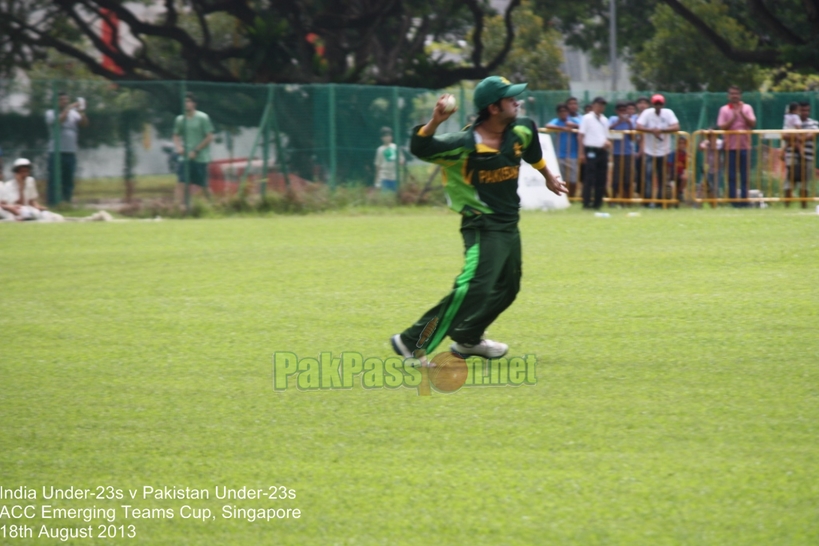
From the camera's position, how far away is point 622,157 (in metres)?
19.4

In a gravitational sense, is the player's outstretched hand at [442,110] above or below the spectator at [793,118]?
below

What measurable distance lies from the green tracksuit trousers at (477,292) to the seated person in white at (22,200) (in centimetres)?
1372

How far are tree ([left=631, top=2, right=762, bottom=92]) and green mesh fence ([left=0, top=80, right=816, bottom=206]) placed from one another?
1376 cm

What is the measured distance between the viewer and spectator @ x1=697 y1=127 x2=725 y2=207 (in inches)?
752

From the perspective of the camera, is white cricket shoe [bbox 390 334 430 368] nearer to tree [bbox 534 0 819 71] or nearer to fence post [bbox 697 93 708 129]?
fence post [bbox 697 93 708 129]

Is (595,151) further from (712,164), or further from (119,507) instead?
(119,507)

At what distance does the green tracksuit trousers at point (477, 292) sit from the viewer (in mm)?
6836

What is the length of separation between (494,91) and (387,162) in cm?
1534

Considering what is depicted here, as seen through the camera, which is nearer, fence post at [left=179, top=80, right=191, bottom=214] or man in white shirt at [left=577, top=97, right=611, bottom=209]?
man in white shirt at [left=577, top=97, right=611, bottom=209]

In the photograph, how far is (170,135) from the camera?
68.9ft

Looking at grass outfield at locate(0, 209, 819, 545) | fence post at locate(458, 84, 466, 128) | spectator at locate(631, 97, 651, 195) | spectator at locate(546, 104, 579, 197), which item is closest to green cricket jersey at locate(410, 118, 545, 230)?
grass outfield at locate(0, 209, 819, 545)

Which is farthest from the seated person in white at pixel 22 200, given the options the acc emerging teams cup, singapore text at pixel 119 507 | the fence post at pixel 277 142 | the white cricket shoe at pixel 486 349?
the acc emerging teams cup, singapore text at pixel 119 507

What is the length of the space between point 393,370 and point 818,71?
24255 mm

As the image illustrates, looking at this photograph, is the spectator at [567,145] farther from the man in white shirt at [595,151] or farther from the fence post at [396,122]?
the fence post at [396,122]
